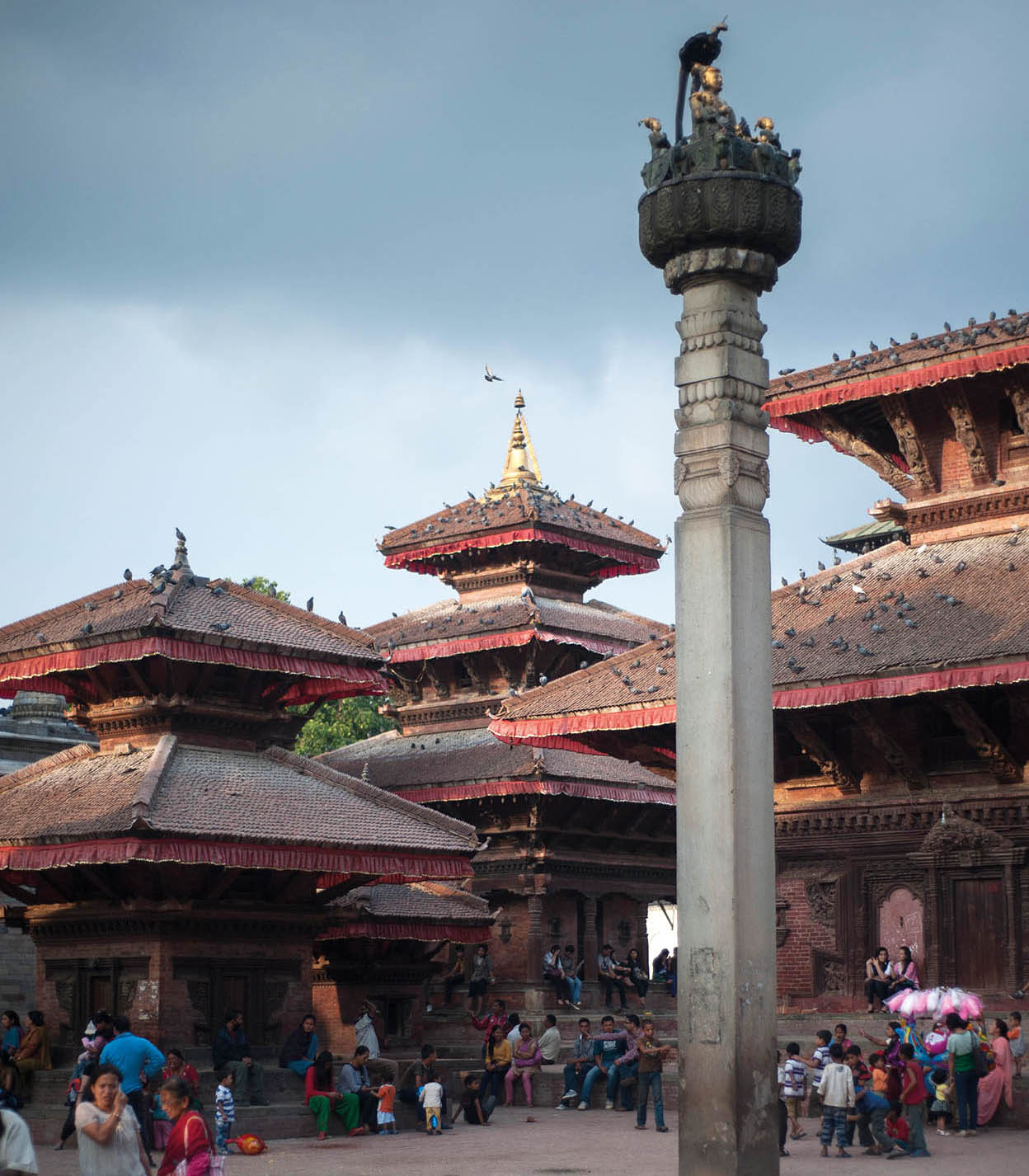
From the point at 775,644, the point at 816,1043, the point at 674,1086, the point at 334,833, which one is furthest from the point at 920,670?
the point at 334,833

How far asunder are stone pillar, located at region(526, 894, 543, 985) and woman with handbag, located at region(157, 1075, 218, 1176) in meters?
22.2

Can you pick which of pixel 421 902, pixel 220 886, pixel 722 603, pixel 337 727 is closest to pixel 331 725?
pixel 337 727

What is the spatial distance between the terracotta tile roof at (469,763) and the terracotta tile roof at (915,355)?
10242mm

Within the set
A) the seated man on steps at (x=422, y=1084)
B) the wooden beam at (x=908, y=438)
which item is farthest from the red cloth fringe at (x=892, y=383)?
the seated man on steps at (x=422, y=1084)

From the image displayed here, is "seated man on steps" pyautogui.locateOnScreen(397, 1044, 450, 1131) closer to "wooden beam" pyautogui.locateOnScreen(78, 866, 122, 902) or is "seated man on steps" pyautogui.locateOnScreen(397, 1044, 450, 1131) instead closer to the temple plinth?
"wooden beam" pyautogui.locateOnScreen(78, 866, 122, 902)

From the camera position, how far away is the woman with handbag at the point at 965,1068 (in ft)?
61.9

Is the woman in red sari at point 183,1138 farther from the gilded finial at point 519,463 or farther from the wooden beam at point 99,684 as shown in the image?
the gilded finial at point 519,463

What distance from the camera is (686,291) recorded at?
544 inches

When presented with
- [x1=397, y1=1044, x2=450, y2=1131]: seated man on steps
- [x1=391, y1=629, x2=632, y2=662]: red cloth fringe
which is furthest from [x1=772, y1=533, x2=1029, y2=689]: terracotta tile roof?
[x1=391, y1=629, x2=632, y2=662]: red cloth fringe

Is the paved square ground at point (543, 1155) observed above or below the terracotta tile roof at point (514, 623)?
below

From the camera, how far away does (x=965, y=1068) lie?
19219mm

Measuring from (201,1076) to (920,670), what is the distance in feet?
33.3

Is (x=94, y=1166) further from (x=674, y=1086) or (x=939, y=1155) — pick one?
(x=674, y=1086)

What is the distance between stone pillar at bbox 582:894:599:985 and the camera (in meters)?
35.3
